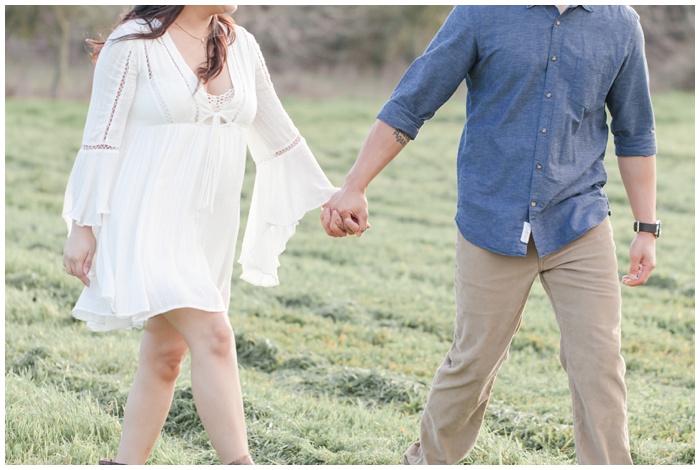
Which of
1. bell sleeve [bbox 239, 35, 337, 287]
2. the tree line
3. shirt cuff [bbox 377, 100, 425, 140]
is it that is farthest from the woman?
the tree line

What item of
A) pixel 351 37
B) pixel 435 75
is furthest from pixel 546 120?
pixel 351 37

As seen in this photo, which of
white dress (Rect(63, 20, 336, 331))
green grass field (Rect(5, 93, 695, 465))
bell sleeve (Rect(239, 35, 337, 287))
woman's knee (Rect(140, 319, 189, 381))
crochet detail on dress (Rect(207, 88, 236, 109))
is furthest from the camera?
green grass field (Rect(5, 93, 695, 465))

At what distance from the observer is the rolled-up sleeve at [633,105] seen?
354 centimetres

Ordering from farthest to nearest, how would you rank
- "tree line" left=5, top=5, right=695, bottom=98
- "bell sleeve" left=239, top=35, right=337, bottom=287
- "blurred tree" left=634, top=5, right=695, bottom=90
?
"blurred tree" left=634, top=5, right=695, bottom=90 → "tree line" left=5, top=5, right=695, bottom=98 → "bell sleeve" left=239, top=35, right=337, bottom=287

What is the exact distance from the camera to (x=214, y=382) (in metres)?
3.41

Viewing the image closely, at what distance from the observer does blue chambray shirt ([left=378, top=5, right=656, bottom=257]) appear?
3.40 metres

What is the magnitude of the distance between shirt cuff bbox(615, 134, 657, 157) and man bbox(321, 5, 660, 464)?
7 centimetres

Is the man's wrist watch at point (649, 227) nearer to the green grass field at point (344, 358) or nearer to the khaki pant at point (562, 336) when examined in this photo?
the khaki pant at point (562, 336)

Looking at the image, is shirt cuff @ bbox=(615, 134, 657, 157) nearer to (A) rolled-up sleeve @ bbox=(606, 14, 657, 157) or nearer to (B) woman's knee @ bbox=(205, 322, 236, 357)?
Result: (A) rolled-up sleeve @ bbox=(606, 14, 657, 157)

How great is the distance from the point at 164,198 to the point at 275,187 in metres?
0.65

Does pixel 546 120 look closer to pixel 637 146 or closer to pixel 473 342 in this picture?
pixel 637 146

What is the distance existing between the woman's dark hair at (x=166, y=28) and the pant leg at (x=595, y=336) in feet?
4.59

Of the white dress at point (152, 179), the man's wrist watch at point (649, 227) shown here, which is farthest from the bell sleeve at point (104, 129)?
the man's wrist watch at point (649, 227)

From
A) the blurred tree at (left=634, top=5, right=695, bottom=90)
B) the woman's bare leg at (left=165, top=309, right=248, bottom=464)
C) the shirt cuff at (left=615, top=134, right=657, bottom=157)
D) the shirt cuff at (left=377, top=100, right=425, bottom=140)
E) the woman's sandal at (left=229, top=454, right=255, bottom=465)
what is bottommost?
the woman's sandal at (left=229, top=454, right=255, bottom=465)
